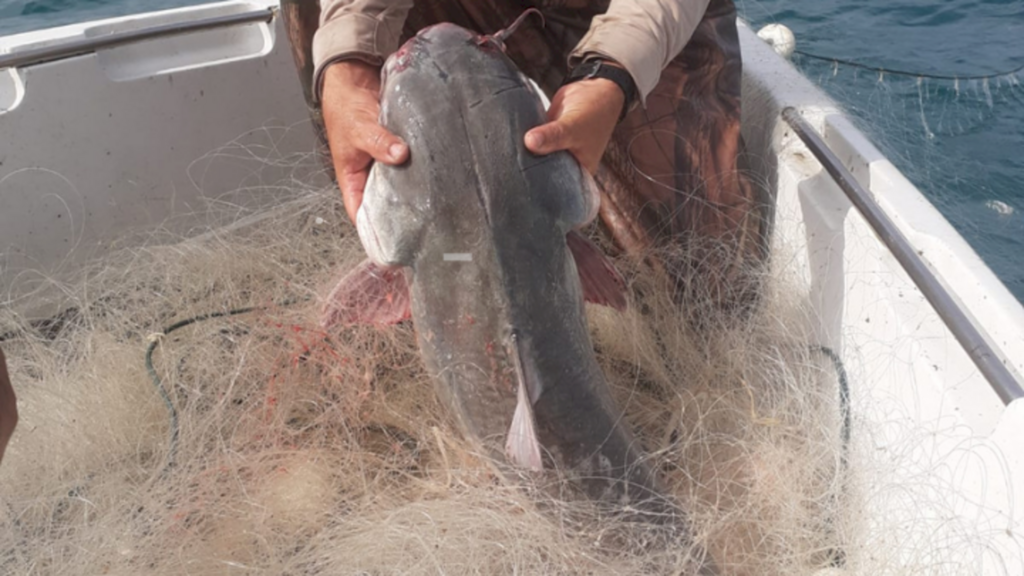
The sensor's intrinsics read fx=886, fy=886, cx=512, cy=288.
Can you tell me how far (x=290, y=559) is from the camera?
1.98m

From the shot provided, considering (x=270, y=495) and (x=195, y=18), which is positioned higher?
(x=195, y=18)

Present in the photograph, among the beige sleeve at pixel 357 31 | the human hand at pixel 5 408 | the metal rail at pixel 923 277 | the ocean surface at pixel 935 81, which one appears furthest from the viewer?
the ocean surface at pixel 935 81

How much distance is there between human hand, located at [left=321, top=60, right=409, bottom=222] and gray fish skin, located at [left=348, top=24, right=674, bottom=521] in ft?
0.13

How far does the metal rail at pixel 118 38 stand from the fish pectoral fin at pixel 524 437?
2175mm

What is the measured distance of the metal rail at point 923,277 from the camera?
5.89ft

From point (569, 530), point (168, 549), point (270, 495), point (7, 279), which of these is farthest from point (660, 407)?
point (7, 279)

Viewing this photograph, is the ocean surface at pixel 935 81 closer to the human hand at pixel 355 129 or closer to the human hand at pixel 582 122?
the human hand at pixel 582 122

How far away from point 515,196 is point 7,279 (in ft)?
6.75

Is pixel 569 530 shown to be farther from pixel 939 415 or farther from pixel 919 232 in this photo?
pixel 919 232

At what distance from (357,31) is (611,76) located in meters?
0.72

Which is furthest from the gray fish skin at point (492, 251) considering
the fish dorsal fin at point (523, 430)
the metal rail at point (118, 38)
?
the metal rail at point (118, 38)

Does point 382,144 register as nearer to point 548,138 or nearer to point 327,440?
point 548,138

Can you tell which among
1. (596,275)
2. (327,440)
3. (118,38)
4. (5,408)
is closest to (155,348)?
(327,440)

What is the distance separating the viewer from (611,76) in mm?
2264
